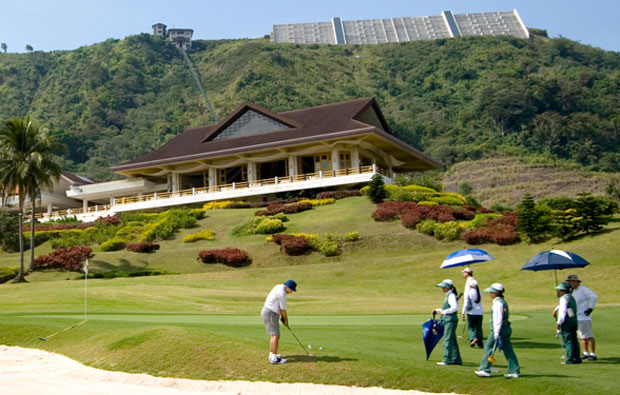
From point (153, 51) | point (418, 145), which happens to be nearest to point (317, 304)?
point (418, 145)

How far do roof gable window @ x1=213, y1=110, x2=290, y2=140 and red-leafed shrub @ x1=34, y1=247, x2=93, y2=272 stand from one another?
2318cm

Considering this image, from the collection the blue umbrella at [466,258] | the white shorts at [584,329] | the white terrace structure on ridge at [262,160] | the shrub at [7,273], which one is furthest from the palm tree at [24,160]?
the white shorts at [584,329]

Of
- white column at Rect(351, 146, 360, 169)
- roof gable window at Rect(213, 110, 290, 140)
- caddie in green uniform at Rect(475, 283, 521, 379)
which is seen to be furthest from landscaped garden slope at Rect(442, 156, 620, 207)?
caddie in green uniform at Rect(475, 283, 521, 379)

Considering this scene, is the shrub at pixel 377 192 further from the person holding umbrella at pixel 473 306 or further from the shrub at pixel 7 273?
the person holding umbrella at pixel 473 306

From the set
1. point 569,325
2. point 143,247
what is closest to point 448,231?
point 143,247

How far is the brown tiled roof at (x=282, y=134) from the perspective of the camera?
5738cm

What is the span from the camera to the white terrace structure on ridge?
Result: 57.2m

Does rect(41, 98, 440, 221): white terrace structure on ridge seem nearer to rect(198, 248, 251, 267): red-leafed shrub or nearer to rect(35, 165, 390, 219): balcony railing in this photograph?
rect(35, 165, 390, 219): balcony railing

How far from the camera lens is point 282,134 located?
60719 mm

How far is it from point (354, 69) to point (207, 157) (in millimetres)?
94943

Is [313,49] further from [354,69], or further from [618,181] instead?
[618,181]

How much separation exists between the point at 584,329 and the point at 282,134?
47.4 m

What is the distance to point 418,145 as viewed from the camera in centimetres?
11112

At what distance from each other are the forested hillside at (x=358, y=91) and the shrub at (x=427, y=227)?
59.1 metres
